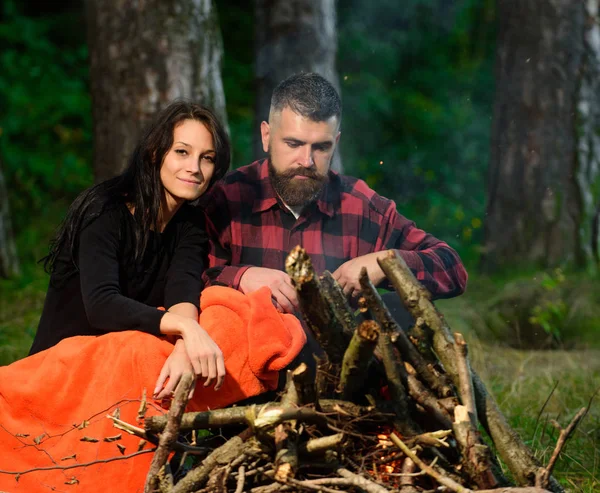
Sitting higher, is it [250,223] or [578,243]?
[250,223]

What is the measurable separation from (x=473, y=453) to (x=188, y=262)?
1343 millimetres

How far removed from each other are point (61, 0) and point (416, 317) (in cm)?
1024

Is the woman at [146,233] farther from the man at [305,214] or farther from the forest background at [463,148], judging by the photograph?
the forest background at [463,148]

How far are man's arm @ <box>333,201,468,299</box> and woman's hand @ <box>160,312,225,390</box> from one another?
1.83ft

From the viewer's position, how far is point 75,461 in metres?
2.75

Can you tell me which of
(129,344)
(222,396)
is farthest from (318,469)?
(129,344)

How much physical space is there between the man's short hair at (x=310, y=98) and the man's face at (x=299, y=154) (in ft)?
0.08

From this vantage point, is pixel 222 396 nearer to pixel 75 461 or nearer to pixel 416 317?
pixel 75 461

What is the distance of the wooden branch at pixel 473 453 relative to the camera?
2.39m

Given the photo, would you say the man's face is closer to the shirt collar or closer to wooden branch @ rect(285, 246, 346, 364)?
the shirt collar

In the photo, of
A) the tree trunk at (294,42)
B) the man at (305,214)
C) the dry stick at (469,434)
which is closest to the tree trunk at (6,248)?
the tree trunk at (294,42)

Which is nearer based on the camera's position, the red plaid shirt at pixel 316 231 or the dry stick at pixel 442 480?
the dry stick at pixel 442 480

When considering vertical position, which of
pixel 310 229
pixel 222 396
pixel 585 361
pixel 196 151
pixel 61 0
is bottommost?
pixel 585 361

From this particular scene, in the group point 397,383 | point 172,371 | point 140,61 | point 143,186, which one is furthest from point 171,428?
point 140,61
